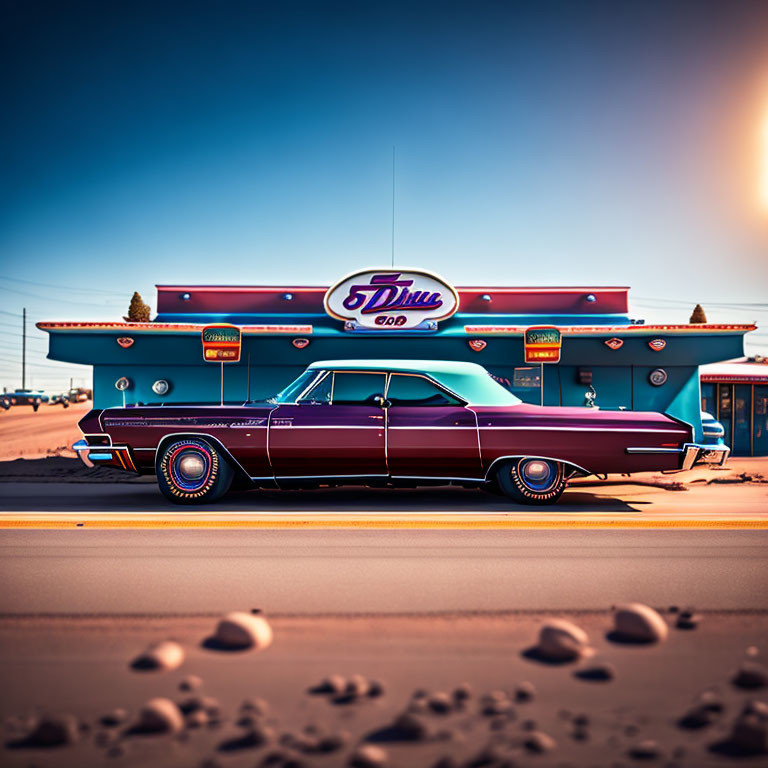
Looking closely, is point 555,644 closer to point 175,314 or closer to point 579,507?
point 579,507

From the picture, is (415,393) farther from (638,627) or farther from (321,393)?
(638,627)

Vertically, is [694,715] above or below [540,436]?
below

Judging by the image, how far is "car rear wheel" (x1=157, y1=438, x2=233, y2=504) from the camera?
7.57 meters

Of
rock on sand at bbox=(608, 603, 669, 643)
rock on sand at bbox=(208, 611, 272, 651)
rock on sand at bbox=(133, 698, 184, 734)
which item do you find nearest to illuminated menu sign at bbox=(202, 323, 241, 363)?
rock on sand at bbox=(208, 611, 272, 651)

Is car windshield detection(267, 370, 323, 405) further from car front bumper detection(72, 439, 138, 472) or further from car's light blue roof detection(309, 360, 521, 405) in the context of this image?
car front bumper detection(72, 439, 138, 472)

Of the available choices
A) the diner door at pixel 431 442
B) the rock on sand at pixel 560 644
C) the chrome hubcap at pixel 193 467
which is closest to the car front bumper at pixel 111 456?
the chrome hubcap at pixel 193 467

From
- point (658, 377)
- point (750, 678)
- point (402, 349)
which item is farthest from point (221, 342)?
point (750, 678)

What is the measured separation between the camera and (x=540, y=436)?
293 inches

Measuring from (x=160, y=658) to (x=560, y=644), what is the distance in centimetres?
171

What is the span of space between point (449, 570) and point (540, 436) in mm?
3279

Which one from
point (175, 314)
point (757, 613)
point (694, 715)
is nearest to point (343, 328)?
point (175, 314)

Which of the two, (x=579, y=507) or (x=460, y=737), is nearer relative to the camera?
(x=460, y=737)

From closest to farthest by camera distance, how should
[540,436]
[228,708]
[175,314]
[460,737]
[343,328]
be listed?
[460,737], [228,708], [540,436], [343,328], [175,314]

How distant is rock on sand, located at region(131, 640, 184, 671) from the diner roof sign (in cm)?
1024
